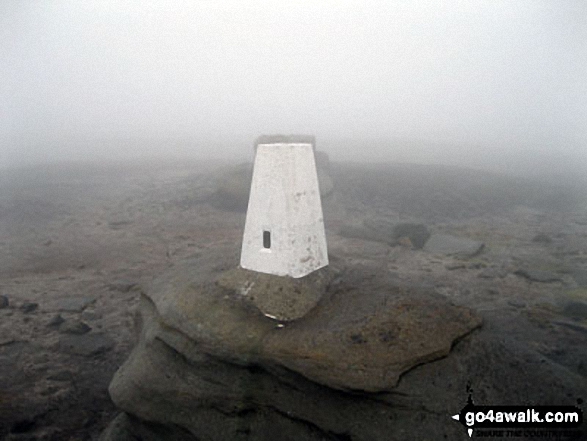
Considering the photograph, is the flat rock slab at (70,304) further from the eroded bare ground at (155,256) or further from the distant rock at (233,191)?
the distant rock at (233,191)

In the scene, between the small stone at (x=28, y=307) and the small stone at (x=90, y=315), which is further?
the small stone at (x=28, y=307)

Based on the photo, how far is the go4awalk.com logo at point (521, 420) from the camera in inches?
369

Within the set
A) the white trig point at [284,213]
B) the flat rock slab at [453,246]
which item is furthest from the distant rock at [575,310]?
the white trig point at [284,213]

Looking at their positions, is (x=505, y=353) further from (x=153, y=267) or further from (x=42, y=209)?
(x=42, y=209)

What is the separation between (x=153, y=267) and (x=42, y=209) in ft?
67.4

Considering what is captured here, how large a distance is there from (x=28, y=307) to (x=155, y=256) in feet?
30.9

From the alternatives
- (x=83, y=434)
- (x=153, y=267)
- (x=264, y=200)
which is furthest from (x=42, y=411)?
(x=153, y=267)

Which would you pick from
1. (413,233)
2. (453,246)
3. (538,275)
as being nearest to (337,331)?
(538,275)

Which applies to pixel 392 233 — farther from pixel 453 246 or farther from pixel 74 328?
pixel 74 328

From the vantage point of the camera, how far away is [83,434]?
1374 cm

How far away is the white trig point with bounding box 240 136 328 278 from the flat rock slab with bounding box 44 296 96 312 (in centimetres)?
1340

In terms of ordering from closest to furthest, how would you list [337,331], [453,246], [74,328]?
[337,331]
[74,328]
[453,246]

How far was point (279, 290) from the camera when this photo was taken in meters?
12.7

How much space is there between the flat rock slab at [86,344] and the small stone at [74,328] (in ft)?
0.88
